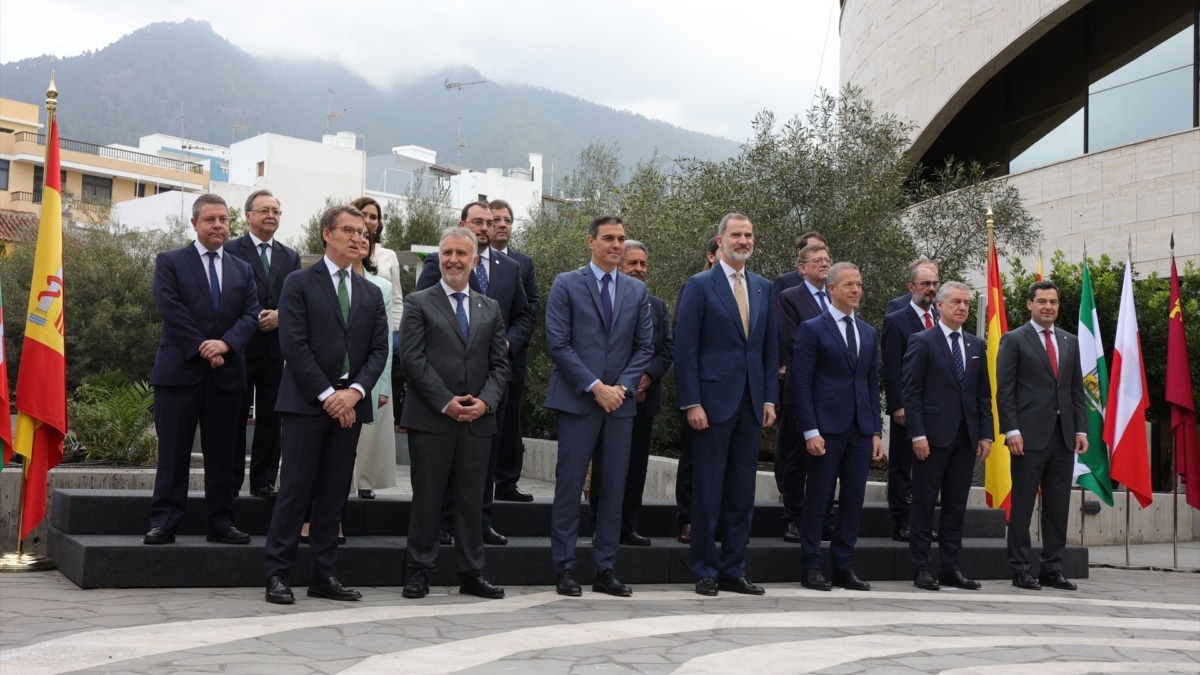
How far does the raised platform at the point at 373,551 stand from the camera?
6520 mm

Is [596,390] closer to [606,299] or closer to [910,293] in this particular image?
[606,299]

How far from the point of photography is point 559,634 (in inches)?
215

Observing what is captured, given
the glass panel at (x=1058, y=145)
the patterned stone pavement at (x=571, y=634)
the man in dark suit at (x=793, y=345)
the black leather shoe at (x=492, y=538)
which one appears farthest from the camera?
the glass panel at (x=1058, y=145)

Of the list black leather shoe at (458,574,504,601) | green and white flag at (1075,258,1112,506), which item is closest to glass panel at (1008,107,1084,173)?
green and white flag at (1075,258,1112,506)

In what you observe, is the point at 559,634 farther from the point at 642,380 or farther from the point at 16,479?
the point at 16,479

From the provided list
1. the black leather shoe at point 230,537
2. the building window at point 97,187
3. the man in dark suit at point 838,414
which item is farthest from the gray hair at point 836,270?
the building window at point 97,187

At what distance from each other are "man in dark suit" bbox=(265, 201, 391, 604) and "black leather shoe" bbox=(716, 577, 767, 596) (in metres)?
2.42

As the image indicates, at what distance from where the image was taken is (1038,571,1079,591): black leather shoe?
878 centimetres

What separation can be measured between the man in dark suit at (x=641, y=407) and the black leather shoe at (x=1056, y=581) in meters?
3.24

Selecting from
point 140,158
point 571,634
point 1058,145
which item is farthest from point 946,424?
point 140,158

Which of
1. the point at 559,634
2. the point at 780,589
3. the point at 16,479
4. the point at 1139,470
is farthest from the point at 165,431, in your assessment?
the point at 1139,470

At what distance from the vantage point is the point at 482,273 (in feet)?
25.7

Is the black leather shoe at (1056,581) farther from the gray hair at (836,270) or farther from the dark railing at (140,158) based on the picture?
the dark railing at (140,158)

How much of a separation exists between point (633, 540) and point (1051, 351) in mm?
3616
